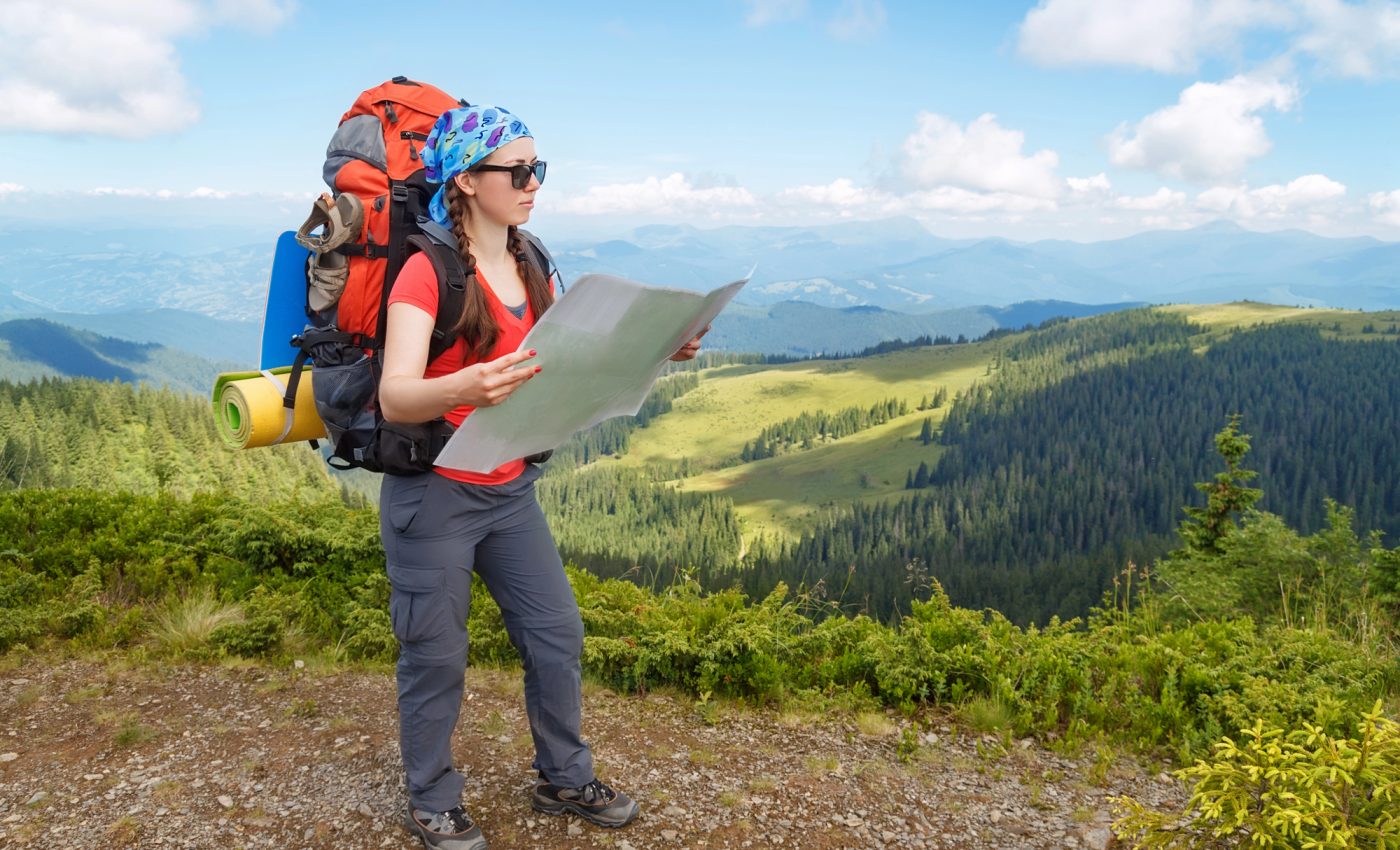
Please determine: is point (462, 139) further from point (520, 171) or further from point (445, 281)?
point (445, 281)

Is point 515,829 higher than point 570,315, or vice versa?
point 570,315

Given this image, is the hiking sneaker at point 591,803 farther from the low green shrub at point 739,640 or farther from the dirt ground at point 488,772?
the low green shrub at point 739,640

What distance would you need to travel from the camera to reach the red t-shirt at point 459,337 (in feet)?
10.7

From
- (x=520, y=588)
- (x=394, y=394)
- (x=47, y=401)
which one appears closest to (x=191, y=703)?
(x=520, y=588)

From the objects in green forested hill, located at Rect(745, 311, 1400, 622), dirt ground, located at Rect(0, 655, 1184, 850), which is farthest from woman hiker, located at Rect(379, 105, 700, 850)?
green forested hill, located at Rect(745, 311, 1400, 622)

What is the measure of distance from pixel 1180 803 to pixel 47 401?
111333 millimetres

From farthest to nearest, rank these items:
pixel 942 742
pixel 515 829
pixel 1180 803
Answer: pixel 942 742 → pixel 1180 803 → pixel 515 829

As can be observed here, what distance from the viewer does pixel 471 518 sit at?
3.67 metres

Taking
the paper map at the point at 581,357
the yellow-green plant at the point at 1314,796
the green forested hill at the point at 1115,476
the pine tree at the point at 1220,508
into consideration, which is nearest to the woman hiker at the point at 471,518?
the paper map at the point at 581,357

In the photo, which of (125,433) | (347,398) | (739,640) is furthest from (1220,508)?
(125,433)

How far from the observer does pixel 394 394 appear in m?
3.15

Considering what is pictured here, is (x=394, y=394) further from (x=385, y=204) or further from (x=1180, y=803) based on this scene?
(x=1180, y=803)

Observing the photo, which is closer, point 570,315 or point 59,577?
point 570,315

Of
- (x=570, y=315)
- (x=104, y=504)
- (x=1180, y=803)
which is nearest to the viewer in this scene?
(x=570, y=315)
